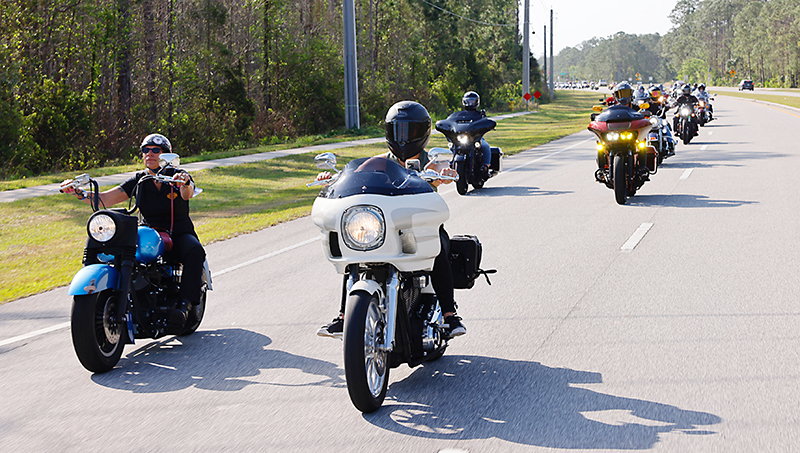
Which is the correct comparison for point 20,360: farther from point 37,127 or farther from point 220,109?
point 220,109

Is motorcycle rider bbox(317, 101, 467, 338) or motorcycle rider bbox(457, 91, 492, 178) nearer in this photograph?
motorcycle rider bbox(317, 101, 467, 338)

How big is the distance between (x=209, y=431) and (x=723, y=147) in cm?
2311

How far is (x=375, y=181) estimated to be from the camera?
482 centimetres

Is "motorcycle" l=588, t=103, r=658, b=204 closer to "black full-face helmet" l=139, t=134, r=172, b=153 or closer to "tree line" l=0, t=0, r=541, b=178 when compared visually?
"black full-face helmet" l=139, t=134, r=172, b=153

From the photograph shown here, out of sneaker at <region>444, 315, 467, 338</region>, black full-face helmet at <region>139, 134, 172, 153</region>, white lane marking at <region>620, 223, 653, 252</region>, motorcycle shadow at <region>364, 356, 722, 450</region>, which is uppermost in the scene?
black full-face helmet at <region>139, 134, 172, 153</region>

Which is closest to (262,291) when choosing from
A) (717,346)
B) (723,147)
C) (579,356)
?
(579,356)

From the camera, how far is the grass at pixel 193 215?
1002 cm

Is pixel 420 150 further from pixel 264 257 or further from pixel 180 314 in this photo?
pixel 264 257

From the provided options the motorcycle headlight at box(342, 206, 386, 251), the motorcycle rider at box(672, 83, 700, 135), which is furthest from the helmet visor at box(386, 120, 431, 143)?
the motorcycle rider at box(672, 83, 700, 135)

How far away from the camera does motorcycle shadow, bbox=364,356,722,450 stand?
4.46m

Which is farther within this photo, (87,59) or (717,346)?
(87,59)

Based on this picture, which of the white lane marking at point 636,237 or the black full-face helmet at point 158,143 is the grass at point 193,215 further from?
the white lane marking at point 636,237

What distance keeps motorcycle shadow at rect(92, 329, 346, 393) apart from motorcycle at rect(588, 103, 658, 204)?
8.60 m

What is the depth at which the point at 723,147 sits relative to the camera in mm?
24844
